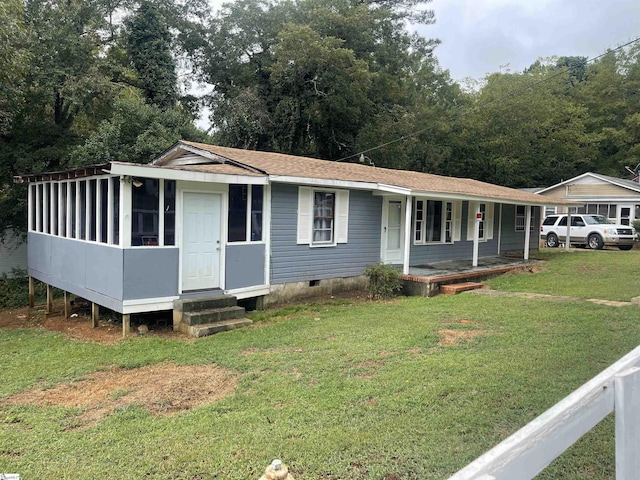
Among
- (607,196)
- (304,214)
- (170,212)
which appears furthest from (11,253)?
(607,196)

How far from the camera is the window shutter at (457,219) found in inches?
585

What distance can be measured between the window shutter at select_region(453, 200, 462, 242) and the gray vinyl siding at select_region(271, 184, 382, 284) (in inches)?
145

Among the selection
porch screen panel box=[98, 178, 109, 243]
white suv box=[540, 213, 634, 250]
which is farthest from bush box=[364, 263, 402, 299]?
white suv box=[540, 213, 634, 250]

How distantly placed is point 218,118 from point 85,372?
19.3 metres

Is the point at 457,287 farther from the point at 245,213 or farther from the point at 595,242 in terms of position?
the point at 595,242

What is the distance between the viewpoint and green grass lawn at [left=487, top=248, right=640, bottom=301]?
400 inches

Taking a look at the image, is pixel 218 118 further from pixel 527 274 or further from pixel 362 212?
pixel 527 274

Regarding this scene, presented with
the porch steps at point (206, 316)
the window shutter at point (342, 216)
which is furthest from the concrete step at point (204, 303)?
the window shutter at point (342, 216)

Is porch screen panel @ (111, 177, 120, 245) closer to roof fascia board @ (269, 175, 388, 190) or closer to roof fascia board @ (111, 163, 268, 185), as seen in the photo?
roof fascia board @ (111, 163, 268, 185)

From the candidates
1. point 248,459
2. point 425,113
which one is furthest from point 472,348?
point 425,113

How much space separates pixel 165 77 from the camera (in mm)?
19688

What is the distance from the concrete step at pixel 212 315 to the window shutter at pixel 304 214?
255 centimetres

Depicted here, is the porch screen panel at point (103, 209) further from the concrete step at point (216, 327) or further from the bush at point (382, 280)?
the bush at point (382, 280)

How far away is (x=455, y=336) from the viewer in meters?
6.67
